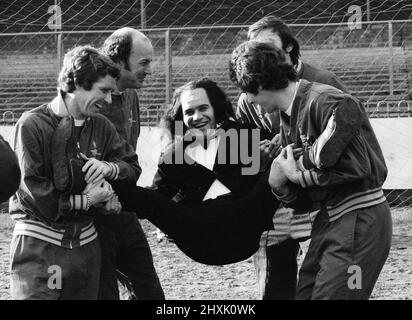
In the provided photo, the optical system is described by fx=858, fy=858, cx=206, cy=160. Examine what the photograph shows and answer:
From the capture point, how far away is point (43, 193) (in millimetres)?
3668

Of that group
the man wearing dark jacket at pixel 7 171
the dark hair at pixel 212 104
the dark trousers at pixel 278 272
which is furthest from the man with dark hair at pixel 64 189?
the dark trousers at pixel 278 272

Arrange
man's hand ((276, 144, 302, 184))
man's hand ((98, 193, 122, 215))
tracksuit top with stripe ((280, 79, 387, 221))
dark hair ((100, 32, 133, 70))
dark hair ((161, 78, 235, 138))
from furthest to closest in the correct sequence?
dark hair ((100, 32, 133, 70)) → dark hair ((161, 78, 235, 138)) → man's hand ((98, 193, 122, 215)) → man's hand ((276, 144, 302, 184)) → tracksuit top with stripe ((280, 79, 387, 221))

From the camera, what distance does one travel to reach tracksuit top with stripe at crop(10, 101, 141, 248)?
3684 mm

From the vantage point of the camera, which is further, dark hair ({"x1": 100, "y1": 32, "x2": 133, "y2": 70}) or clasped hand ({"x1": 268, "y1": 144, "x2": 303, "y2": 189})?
dark hair ({"x1": 100, "y1": 32, "x2": 133, "y2": 70})

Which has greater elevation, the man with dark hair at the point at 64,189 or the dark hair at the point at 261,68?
the dark hair at the point at 261,68

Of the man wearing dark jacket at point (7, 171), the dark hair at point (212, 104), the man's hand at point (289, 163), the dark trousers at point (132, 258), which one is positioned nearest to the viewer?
the man wearing dark jacket at point (7, 171)

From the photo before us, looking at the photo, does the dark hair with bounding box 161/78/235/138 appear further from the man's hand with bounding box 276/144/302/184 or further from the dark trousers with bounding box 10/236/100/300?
the dark trousers with bounding box 10/236/100/300

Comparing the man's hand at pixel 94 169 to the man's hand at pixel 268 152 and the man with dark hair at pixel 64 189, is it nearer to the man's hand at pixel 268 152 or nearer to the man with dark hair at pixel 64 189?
the man with dark hair at pixel 64 189

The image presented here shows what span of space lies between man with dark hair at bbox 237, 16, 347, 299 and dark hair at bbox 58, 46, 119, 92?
937 millimetres

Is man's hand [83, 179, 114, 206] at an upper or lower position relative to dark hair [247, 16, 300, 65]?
lower

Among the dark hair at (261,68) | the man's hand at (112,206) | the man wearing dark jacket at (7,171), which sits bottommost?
the man's hand at (112,206)

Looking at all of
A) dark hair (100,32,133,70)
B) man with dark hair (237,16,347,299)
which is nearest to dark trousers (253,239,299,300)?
man with dark hair (237,16,347,299)

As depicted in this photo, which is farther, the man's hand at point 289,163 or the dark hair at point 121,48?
the dark hair at point 121,48

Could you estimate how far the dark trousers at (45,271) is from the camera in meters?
3.71
